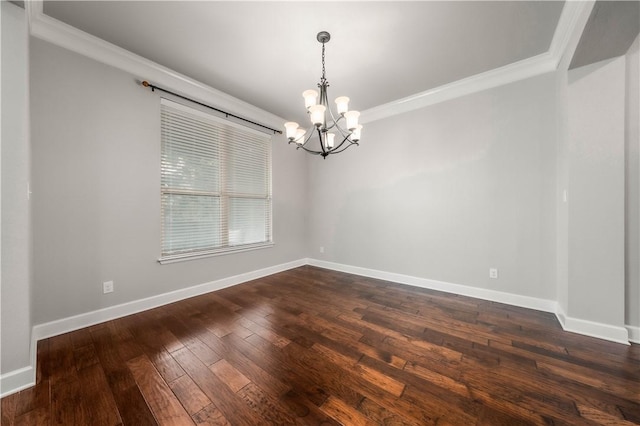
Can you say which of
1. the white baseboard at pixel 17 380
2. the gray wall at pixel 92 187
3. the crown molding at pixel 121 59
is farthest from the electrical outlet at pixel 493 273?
the white baseboard at pixel 17 380

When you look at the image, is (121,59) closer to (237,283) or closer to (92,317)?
(92,317)

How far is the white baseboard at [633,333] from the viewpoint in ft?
6.26

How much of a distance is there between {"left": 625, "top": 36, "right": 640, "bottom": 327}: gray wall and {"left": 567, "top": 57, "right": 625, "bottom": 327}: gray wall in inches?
3.9

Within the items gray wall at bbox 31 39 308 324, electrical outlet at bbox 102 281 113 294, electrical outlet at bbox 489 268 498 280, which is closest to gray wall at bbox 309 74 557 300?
electrical outlet at bbox 489 268 498 280

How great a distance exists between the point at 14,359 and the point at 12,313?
0.92 ft

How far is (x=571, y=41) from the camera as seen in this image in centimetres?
197

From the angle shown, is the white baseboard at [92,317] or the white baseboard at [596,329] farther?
the white baseboard at [596,329]

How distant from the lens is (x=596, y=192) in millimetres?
2004

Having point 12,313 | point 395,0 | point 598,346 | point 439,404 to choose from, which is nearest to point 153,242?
point 12,313

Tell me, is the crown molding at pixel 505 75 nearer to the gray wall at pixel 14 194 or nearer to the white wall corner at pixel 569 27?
A: the white wall corner at pixel 569 27

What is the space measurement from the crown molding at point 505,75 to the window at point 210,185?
6.76 feet

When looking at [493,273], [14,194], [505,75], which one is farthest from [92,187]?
[505,75]

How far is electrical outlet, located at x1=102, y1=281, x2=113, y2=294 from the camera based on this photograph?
224 cm

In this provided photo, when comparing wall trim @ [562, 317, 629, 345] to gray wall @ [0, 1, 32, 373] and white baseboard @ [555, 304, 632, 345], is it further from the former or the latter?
gray wall @ [0, 1, 32, 373]
